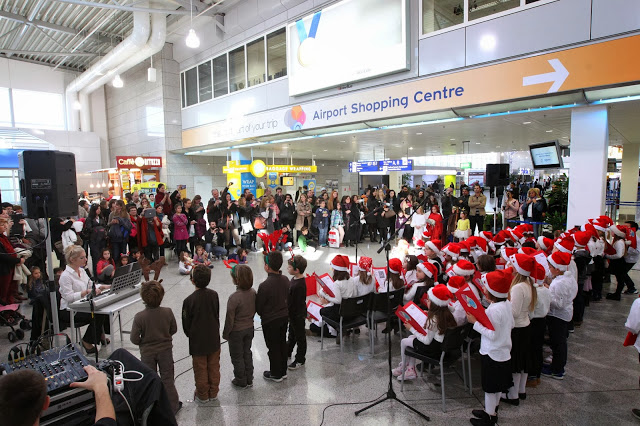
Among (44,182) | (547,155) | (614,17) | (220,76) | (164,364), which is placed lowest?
(164,364)

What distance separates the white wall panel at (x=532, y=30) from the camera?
6438mm

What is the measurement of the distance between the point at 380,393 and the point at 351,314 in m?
0.96

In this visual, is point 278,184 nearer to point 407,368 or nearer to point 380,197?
point 380,197

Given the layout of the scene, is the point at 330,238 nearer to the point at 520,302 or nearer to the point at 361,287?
the point at 361,287

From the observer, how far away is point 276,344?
379 centimetres

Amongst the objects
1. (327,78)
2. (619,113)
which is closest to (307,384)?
(327,78)

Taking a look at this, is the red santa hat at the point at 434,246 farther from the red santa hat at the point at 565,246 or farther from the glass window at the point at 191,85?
the glass window at the point at 191,85

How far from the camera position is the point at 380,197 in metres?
13.0

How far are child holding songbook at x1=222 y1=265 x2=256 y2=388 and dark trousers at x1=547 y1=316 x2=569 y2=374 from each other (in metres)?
3.19

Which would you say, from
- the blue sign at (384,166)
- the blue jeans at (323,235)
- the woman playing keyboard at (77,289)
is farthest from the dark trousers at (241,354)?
the blue sign at (384,166)

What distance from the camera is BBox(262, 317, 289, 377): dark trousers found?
3.73m

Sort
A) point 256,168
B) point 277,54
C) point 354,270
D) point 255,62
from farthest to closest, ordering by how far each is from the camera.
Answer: point 256,168, point 255,62, point 277,54, point 354,270

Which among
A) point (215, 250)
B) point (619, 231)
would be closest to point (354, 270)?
point (619, 231)

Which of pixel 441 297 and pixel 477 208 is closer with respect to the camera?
pixel 441 297
